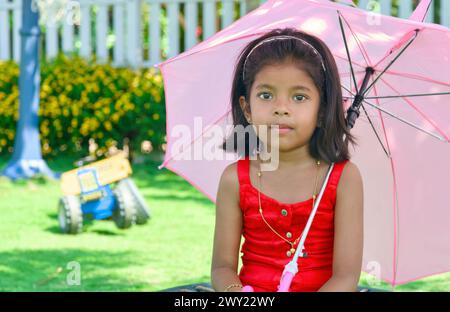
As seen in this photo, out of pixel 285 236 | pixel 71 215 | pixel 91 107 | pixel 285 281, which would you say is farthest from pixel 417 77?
pixel 91 107

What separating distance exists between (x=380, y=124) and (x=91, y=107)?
664cm

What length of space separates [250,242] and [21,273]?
8.39 feet

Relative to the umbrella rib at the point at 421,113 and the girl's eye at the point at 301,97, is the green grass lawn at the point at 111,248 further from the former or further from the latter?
the girl's eye at the point at 301,97

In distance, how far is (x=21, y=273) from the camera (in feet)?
16.8

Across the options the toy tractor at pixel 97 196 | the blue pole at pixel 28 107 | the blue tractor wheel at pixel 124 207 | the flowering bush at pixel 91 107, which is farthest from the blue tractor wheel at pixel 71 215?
the flowering bush at pixel 91 107

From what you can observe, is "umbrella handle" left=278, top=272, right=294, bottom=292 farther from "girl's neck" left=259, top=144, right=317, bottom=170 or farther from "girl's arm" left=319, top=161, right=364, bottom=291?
"girl's neck" left=259, top=144, right=317, bottom=170

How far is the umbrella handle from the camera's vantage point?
8.63ft

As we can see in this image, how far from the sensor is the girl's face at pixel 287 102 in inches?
108

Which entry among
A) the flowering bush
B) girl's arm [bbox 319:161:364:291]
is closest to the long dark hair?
girl's arm [bbox 319:161:364:291]

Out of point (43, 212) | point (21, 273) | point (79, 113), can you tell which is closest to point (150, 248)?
point (21, 273)

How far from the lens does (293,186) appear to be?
2.87 metres

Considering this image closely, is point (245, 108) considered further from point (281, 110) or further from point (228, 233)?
point (228, 233)

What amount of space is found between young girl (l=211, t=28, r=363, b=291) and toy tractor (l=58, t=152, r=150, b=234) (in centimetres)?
336
